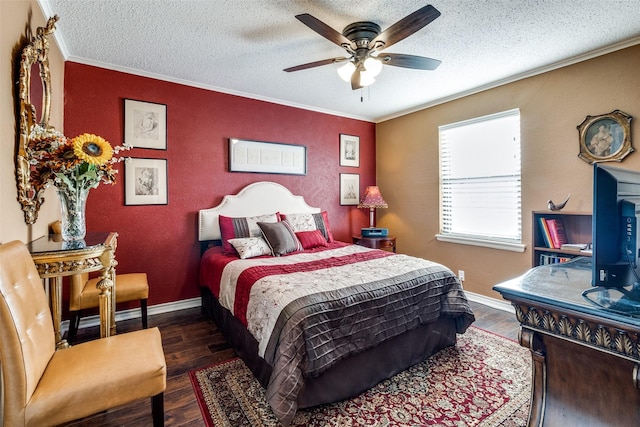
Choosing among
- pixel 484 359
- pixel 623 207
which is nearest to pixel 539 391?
pixel 623 207

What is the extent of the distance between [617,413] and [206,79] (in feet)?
13.0

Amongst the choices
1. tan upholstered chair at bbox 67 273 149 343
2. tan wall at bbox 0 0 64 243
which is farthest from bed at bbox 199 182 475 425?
tan wall at bbox 0 0 64 243

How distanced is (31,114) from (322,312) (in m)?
2.12

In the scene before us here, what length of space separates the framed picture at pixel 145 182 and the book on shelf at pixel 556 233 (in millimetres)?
3983

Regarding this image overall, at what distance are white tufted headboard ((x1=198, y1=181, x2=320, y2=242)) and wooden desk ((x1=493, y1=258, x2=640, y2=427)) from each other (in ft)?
9.95

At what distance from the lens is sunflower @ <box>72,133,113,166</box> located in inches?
70.6

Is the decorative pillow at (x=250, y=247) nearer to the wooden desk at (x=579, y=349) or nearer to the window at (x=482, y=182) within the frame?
the wooden desk at (x=579, y=349)

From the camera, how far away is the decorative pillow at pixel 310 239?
3447 mm

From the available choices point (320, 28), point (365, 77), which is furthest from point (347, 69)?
point (320, 28)

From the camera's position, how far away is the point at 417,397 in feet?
6.23

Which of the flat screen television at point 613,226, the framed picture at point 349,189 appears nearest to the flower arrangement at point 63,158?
the flat screen television at point 613,226

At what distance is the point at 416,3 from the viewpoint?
2.06 metres

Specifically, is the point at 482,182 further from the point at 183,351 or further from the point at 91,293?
the point at 91,293

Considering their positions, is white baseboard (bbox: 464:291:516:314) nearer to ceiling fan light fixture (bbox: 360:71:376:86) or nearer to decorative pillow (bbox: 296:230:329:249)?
decorative pillow (bbox: 296:230:329:249)
